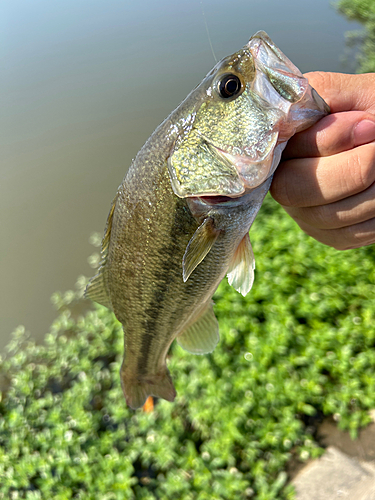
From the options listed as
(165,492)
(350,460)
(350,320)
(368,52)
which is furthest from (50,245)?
(368,52)

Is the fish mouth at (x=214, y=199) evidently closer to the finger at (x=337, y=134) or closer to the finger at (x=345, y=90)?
the finger at (x=337, y=134)

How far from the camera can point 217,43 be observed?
26.1 feet

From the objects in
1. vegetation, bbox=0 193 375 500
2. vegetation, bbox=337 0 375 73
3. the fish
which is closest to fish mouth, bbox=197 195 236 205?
the fish

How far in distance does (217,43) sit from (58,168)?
176 inches

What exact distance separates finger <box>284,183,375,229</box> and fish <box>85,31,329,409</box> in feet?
0.96

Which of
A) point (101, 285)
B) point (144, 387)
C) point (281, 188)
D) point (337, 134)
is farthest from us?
point (144, 387)

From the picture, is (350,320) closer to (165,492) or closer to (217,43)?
(165,492)

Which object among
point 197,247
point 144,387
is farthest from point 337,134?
point 144,387

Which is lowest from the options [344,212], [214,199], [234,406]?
[234,406]

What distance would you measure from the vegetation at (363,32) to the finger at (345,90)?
6042 mm

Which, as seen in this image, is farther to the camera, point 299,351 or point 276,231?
point 276,231

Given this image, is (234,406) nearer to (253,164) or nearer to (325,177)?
(325,177)

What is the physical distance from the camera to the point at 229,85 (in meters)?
1.24

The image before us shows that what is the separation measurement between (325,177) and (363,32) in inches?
384
